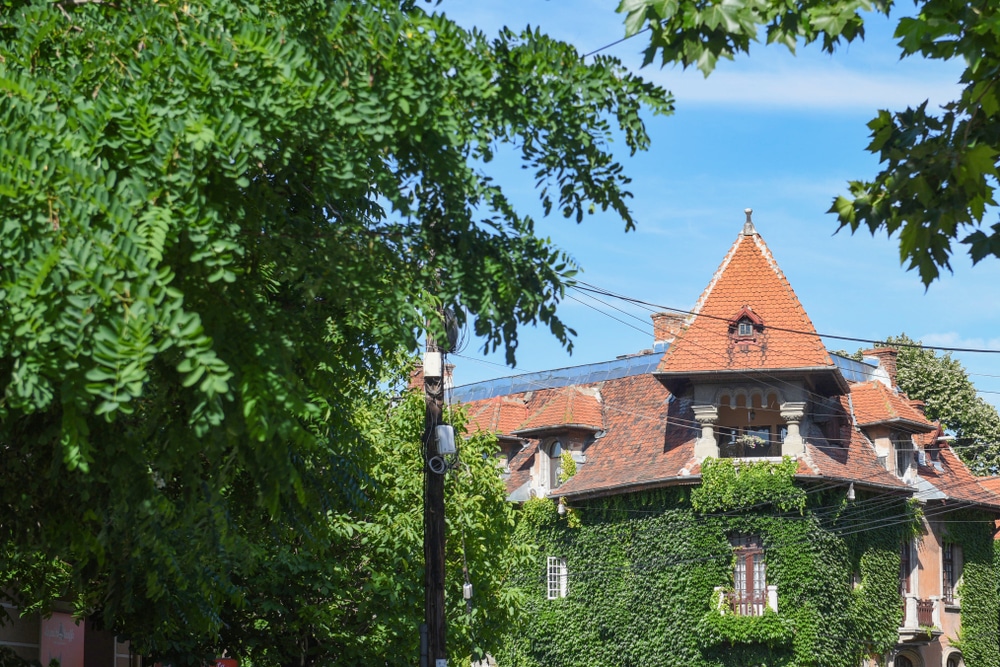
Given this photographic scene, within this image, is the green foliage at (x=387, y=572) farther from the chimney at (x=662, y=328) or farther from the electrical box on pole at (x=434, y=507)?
the chimney at (x=662, y=328)

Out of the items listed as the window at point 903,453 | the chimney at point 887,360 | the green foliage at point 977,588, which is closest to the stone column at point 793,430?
the window at point 903,453

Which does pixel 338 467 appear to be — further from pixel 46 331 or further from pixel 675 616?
pixel 675 616

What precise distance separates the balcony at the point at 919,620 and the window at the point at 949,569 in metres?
1.35

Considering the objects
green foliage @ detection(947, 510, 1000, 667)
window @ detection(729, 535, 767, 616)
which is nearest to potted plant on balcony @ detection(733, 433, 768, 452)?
window @ detection(729, 535, 767, 616)

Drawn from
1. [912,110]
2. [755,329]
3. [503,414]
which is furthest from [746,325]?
[912,110]

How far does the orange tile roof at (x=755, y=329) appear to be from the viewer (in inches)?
1484

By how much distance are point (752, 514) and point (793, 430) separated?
2.55 meters

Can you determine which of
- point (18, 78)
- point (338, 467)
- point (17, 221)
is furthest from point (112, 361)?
point (338, 467)

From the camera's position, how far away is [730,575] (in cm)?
3681

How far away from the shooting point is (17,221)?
8.45m

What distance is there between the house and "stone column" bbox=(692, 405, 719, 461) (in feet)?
0.18

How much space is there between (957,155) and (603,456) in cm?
3342

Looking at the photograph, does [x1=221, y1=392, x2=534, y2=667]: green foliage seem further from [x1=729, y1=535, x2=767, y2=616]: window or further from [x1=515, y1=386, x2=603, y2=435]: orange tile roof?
[x1=515, y1=386, x2=603, y2=435]: orange tile roof

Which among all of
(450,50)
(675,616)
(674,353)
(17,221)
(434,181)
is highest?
(674,353)
